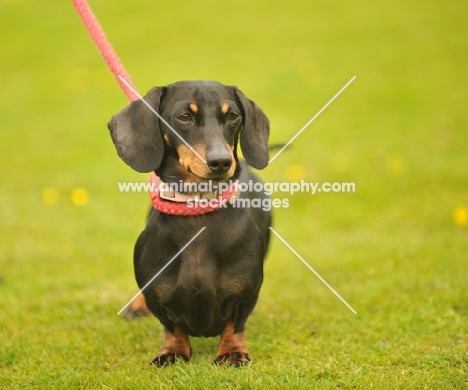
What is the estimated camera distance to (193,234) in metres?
3.48

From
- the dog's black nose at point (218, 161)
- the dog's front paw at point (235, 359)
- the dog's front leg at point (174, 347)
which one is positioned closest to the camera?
the dog's black nose at point (218, 161)

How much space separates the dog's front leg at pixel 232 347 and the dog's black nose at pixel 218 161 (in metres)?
Result: 0.93

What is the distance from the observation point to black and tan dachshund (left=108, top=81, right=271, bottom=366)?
3.40 m

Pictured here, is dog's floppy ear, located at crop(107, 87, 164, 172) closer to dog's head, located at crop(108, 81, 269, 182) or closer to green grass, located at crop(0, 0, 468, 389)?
dog's head, located at crop(108, 81, 269, 182)

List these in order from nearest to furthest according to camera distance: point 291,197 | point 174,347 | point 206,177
Answer: 1. point 206,177
2. point 174,347
3. point 291,197

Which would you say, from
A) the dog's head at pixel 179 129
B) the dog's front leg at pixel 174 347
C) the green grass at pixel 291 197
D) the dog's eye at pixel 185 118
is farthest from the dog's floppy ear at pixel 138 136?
the green grass at pixel 291 197

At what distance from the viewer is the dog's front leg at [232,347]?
3.58 meters

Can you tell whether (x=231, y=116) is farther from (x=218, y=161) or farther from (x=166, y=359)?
(x=166, y=359)

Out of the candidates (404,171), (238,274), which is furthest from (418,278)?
(404,171)

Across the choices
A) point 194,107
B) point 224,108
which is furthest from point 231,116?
point 194,107

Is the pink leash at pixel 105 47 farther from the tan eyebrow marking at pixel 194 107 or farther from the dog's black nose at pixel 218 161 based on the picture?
the dog's black nose at pixel 218 161

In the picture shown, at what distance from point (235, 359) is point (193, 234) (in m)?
0.71

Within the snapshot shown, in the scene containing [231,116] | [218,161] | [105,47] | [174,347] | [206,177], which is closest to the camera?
[218,161]

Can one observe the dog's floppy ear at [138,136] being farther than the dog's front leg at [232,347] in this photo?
No
